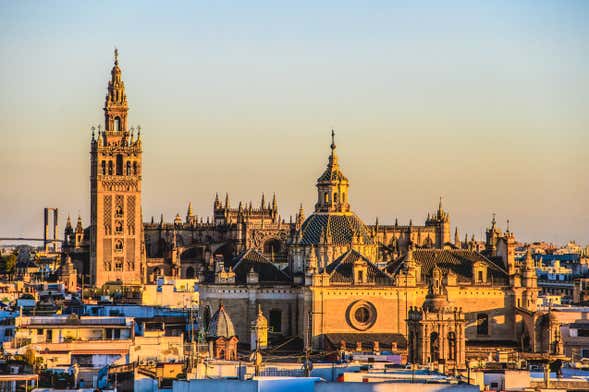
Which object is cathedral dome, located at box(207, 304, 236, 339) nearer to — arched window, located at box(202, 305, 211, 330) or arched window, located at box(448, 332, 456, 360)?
arched window, located at box(202, 305, 211, 330)

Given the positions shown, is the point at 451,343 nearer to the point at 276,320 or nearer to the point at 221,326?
the point at 221,326

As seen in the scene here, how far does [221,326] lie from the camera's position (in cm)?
10606

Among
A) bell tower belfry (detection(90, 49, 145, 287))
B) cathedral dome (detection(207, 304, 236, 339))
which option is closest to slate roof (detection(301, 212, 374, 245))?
cathedral dome (detection(207, 304, 236, 339))

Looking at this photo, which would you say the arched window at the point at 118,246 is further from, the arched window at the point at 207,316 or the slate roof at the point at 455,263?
the arched window at the point at 207,316

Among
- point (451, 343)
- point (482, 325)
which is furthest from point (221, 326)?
point (482, 325)

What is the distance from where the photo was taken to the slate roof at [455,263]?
387 feet

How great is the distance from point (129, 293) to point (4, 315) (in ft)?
155

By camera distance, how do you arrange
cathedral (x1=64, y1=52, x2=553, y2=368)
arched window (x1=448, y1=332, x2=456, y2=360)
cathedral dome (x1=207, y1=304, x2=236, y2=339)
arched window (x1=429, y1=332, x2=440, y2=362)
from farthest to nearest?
cathedral (x1=64, y1=52, x2=553, y2=368) → cathedral dome (x1=207, y1=304, x2=236, y2=339) → arched window (x1=448, y1=332, x2=456, y2=360) → arched window (x1=429, y1=332, x2=440, y2=362)

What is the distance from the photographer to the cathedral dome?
10561 centimetres

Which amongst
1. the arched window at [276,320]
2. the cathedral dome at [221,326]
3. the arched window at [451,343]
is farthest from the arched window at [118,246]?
the arched window at [451,343]

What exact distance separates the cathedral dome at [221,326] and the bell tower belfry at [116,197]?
3236 inches

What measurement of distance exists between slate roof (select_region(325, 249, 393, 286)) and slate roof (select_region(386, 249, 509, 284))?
6.18ft

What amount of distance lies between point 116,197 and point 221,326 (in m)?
89.0

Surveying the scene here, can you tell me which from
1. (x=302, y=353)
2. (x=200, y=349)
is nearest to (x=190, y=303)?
(x=302, y=353)
